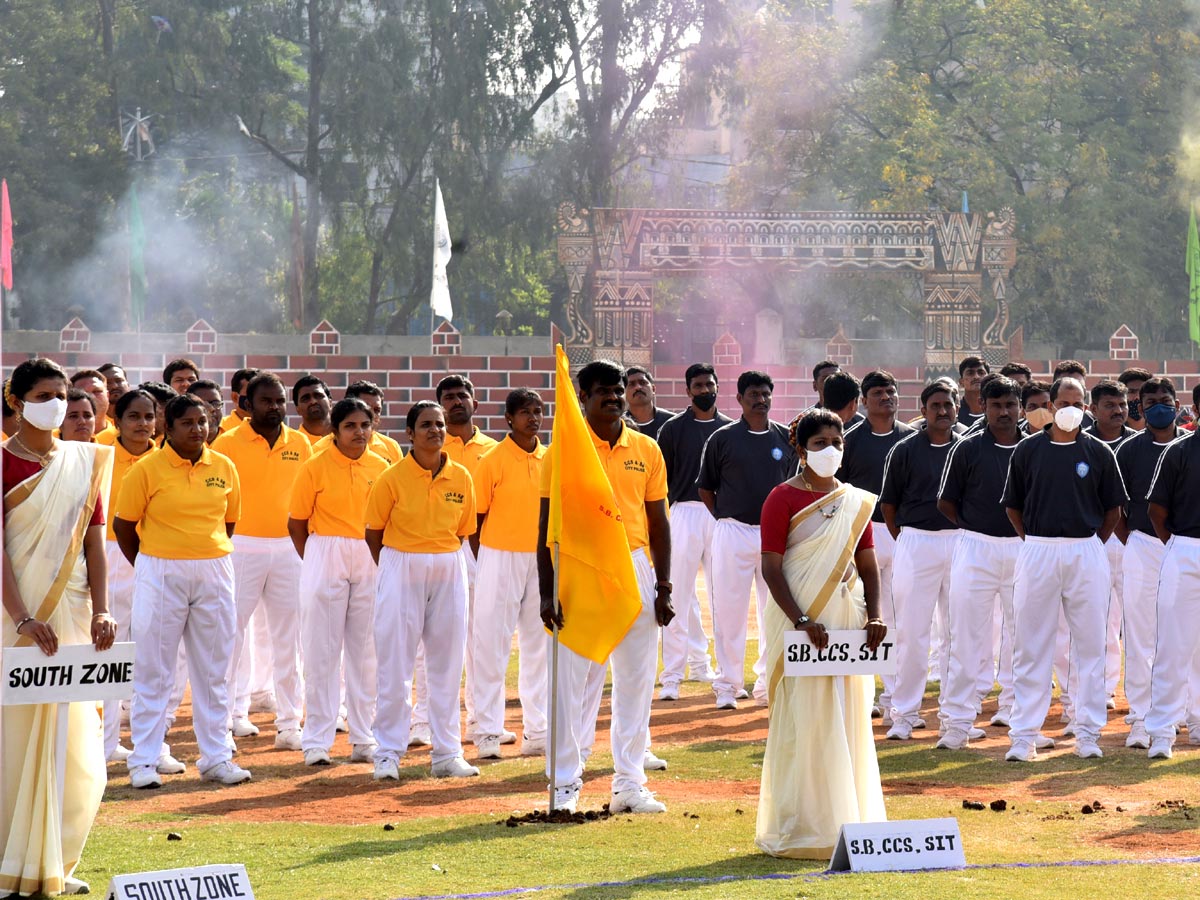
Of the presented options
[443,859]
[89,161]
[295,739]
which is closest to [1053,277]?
[89,161]

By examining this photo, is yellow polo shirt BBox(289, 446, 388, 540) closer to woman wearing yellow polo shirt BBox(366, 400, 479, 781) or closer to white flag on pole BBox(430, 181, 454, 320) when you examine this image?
woman wearing yellow polo shirt BBox(366, 400, 479, 781)

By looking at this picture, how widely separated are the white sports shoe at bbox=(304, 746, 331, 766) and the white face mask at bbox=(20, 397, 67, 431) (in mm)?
3918

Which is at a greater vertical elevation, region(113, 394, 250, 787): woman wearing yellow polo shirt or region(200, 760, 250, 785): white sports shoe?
region(113, 394, 250, 787): woman wearing yellow polo shirt

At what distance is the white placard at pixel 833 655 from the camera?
743 cm

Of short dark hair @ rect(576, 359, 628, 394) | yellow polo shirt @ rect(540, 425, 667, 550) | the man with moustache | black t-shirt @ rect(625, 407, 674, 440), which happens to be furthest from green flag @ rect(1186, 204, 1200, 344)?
short dark hair @ rect(576, 359, 628, 394)

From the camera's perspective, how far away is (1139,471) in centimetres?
1154

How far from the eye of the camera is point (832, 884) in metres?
6.87

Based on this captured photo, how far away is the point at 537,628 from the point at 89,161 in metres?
31.2

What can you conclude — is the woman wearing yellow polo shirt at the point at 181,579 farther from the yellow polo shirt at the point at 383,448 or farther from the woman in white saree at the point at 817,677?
the woman in white saree at the point at 817,677

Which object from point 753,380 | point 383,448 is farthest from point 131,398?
point 753,380

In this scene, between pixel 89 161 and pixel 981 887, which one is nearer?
pixel 981 887

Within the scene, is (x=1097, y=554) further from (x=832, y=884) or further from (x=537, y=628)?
(x=832, y=884)

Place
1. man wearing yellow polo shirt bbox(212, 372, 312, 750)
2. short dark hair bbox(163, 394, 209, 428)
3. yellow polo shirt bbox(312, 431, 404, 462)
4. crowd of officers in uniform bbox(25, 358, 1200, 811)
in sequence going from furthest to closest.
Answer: yellow polo shirt bbox(312, 431, 404, 462)
man wearing yellow polo shirt bbox(212, 372, 312, 750)
crowd of officers in uniform bbox(25, 358, 1200, 811)
short dark hair bbox(163, 394, 209, 428)

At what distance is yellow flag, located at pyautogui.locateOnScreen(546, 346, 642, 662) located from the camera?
840 cm
